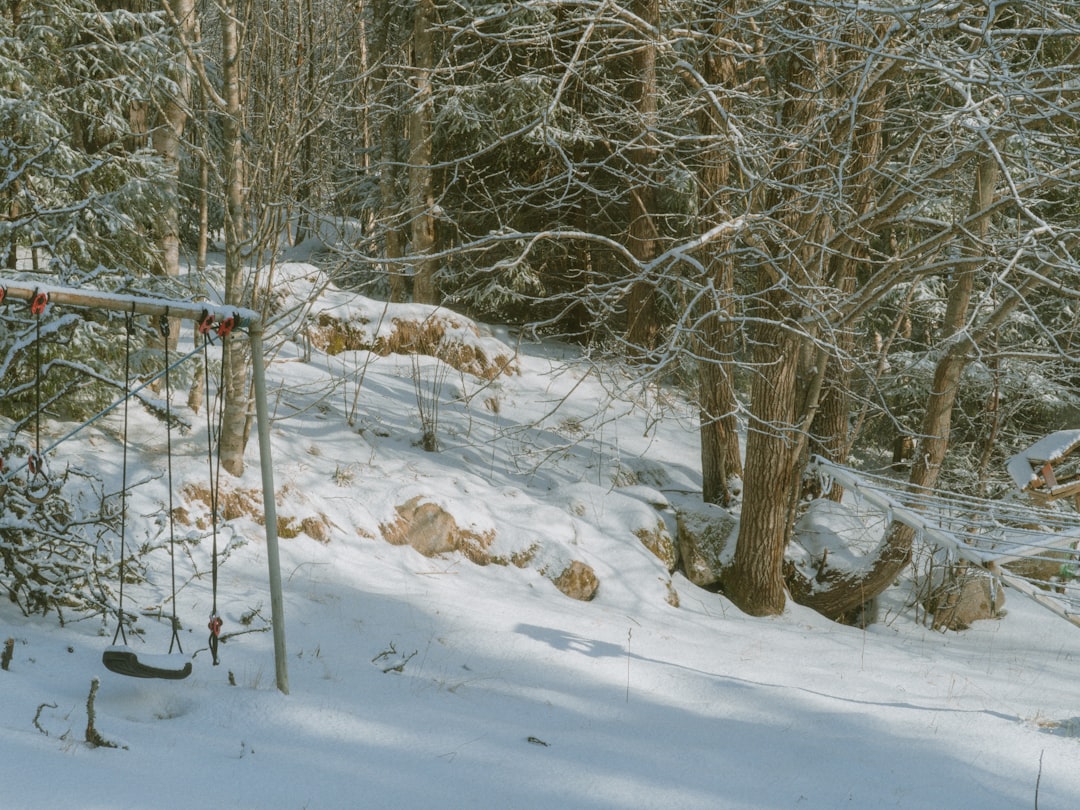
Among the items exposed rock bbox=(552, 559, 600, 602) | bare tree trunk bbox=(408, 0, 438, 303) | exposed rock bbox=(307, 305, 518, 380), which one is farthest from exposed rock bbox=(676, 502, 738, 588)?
bare tree trunk bbox=(408, 0, 438, 303)

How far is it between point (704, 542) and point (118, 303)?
5777mm

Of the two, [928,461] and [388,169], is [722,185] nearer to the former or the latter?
[928,461]

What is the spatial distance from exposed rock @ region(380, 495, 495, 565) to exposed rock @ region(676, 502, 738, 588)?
→ 200cm

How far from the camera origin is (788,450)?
24.4ft

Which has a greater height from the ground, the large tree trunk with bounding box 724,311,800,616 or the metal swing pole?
the metal swing pole

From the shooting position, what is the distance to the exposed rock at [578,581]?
283 inches

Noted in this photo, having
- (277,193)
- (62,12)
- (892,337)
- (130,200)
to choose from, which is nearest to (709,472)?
(892,337)

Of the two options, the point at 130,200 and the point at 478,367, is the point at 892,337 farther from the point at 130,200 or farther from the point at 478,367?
the point at 130,200

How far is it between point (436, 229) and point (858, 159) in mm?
6983

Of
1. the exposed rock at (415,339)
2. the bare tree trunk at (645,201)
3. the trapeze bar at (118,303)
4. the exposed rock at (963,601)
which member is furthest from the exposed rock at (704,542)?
the trapeze bar at (118,303)

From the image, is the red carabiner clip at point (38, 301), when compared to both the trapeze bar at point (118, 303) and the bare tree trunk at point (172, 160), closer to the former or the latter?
the trapeze bar at point (118, 303)

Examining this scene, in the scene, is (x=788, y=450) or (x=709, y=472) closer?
(x=788, y=450)

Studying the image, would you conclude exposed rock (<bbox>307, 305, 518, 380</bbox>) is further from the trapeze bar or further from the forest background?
the trapeze bar

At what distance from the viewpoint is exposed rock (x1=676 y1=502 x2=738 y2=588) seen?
26.3ft
